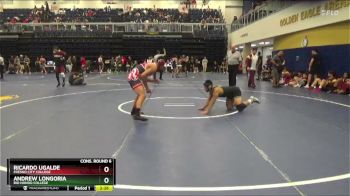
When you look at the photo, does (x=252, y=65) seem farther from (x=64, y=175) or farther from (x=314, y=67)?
(x=64, y=175)

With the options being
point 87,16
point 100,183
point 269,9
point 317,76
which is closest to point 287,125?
point 100,183

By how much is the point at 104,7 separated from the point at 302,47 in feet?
87.8

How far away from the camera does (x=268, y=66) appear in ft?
69.3

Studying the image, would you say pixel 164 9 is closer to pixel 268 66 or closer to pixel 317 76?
pixel 268 66

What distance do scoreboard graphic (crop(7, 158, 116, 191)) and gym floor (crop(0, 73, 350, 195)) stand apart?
1.14ft

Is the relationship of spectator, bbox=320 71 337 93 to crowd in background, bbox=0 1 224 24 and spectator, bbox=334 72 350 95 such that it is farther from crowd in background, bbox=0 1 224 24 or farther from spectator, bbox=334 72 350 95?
crowd in background, bbox=0 1 224 24

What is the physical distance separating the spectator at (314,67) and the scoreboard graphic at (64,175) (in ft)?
44.7

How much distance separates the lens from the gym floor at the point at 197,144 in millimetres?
4531

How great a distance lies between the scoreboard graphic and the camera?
377cm

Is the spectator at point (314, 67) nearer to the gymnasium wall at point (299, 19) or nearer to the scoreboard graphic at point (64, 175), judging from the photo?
the gymnasium wall at point (299, 19)

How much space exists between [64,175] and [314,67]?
46.4 ft

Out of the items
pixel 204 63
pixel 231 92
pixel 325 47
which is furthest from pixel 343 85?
pixel 204 63

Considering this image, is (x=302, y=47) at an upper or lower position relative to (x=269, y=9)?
lower

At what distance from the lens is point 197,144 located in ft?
21.0
